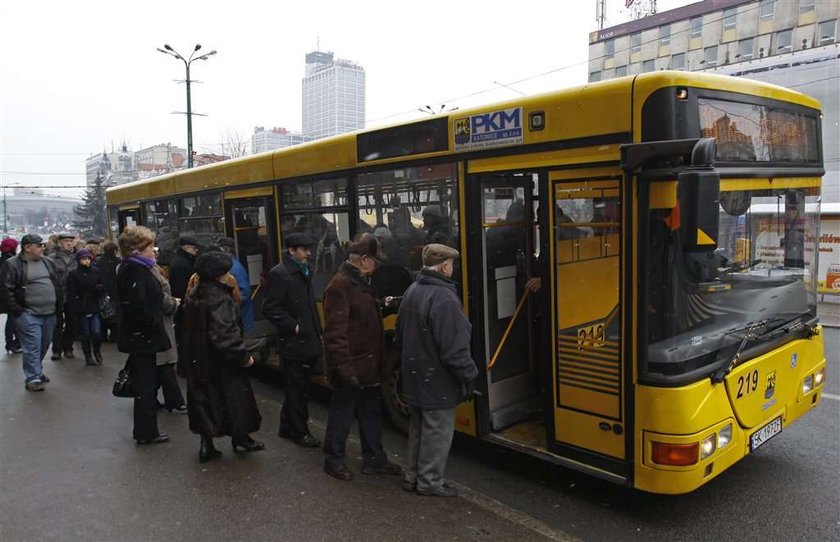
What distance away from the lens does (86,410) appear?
6.35m

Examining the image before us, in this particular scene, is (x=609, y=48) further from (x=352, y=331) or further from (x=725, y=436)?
(x=725, y=436)

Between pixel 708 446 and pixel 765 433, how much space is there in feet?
2.53

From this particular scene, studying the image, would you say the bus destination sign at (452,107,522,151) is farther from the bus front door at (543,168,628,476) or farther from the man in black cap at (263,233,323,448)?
the man in black cap at (263,233,323,448)

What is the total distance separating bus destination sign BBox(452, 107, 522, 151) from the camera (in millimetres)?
4359

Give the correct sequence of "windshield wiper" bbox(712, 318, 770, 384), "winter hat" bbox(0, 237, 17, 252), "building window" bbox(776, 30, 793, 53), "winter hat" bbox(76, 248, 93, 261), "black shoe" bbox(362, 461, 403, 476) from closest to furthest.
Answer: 1. "windshield wiper" bbox(712, 318, 770, 384)
2. "black shoe" bbox(362, 461, 403, 476)
3. "winter hat" bbox(76, 248, 93, 261)
4. "winter hat" bbox(0, 237, 17, 252)
5. "building window" bbox(776, 30, 793, 53)

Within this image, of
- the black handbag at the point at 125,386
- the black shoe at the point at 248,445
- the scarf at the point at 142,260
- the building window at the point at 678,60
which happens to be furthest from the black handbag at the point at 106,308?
the building window at the point at 678,60

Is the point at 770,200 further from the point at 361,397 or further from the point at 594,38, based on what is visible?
the point at 594,38

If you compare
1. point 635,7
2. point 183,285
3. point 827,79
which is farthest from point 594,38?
point 183,285

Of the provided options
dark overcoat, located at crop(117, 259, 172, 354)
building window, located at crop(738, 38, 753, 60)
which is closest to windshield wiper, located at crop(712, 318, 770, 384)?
dark overcoat, located at crop(117, 259, 172, 354)

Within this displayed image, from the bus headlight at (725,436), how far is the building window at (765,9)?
6535 centimetres

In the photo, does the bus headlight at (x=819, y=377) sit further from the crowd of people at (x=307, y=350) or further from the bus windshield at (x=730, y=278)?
the crowd of people at (x=307, y=350)

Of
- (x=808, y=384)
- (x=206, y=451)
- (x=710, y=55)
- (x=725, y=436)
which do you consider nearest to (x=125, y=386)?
(x=206, y=451)

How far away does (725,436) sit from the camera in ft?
12.5

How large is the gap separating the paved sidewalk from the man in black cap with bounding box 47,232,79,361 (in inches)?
118
